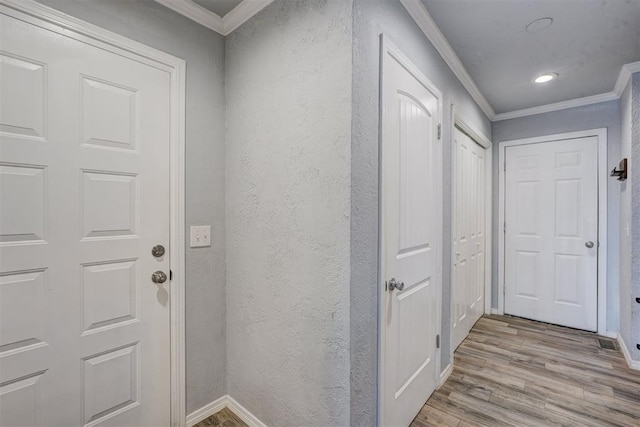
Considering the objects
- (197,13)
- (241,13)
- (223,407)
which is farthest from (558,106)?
(223,407)

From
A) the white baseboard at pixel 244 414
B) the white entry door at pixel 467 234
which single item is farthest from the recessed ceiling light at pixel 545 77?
the white baseboard at pixel 244 414

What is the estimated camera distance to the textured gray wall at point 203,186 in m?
1.65

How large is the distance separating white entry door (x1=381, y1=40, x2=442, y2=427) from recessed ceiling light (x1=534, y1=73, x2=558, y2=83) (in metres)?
1.33

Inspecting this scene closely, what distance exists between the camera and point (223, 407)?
182cm

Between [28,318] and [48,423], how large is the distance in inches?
19.1

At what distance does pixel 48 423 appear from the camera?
1250 mm

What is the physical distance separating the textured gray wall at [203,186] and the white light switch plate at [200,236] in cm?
3

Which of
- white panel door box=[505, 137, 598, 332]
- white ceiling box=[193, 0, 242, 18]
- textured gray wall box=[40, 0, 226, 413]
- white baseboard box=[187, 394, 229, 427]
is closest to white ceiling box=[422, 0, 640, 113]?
white panel door box=[505, 137, 598, 332]

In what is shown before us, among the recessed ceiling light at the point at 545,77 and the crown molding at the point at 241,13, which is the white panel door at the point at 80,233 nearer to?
the crown molding at the point at 241,13

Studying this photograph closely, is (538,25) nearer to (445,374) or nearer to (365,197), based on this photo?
(365,197)

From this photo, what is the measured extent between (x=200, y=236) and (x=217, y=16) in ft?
4.46

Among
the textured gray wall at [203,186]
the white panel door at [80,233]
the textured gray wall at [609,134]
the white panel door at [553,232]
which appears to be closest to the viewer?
the white panel door at [80,233]

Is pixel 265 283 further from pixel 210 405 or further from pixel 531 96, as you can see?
pixel 531 96

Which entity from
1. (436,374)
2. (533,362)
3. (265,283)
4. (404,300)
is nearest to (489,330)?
(533,362)
